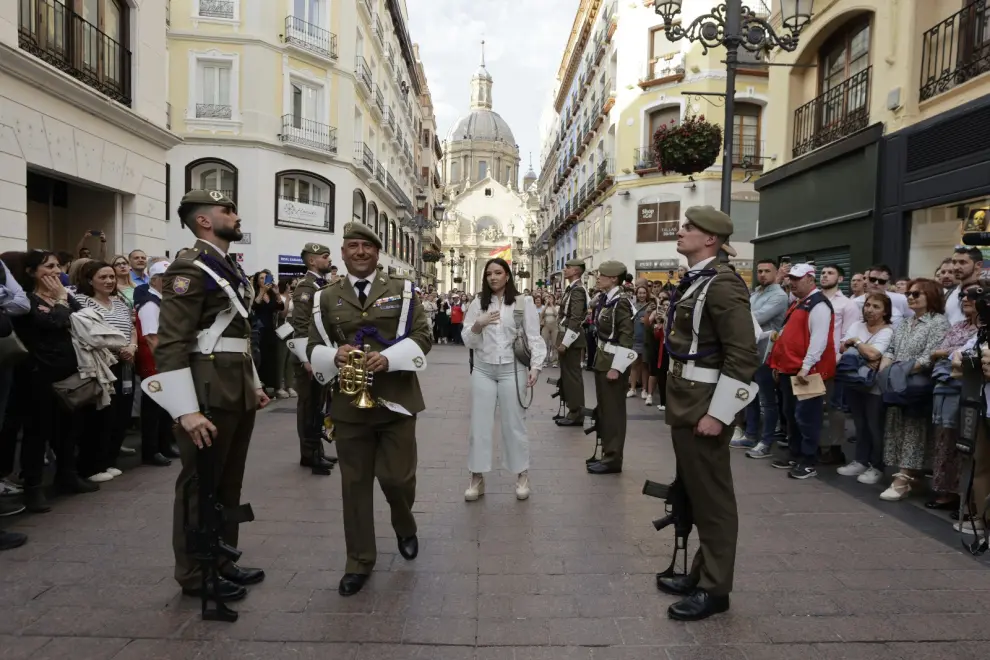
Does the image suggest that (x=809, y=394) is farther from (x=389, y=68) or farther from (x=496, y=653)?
(x=389, y=68)

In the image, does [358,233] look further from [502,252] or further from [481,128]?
[481,128]

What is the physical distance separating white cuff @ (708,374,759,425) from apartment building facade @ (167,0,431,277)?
20026mm

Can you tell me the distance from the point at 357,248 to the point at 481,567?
2.14 metres

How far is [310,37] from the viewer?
2512cm

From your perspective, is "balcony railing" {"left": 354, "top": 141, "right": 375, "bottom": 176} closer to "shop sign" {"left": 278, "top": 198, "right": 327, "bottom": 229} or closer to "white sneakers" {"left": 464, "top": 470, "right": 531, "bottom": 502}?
"shop sign" {"left": 278, "top": 198, "right": 327, "bottom": 229}

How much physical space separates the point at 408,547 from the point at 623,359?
9.88 ft

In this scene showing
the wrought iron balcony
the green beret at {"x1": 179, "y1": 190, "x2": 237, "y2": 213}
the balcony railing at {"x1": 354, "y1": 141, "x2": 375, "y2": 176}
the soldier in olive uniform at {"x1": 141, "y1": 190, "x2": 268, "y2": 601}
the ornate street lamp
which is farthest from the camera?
the balcony railing at {"x1": 354, "y1": 141, "x2": 375, "y2": 176}

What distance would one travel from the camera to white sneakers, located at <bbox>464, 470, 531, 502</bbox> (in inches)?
226

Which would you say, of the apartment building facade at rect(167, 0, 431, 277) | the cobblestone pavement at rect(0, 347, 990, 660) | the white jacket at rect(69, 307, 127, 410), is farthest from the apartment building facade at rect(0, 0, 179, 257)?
the apartment building facade at rect(167, 0, 431, 277)

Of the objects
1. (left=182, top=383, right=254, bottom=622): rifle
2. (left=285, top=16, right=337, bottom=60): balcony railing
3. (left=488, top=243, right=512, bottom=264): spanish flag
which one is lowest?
(left=182, top=383, right=254, bottom=622): rifle

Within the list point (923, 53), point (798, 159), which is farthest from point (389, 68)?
point (923, 53)

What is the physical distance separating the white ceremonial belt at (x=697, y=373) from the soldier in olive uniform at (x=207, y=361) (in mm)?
2431

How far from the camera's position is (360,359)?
3.84 m

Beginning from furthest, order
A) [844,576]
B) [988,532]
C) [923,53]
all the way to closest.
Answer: [923,53] → [988,532] → [844,576]
